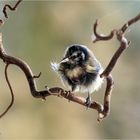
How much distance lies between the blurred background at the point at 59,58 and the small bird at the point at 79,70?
4.99ft

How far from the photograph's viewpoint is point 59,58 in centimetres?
215

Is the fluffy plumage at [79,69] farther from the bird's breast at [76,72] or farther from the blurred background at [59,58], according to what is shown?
the blurred background at [59,58]

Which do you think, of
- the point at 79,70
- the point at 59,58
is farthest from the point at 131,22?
the point at 59,58

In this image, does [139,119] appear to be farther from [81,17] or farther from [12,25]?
[12,25]

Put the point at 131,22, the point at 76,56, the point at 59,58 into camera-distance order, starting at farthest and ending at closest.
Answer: the point at 59,58
the point at 76,56
the point at 131,22

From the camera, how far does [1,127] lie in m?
2.09

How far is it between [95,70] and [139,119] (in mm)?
1466

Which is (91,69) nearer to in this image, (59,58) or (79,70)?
(79,70)

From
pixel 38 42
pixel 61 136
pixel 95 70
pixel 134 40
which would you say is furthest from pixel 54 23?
pixel 95 70

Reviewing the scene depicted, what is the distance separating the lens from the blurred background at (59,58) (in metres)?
2.16

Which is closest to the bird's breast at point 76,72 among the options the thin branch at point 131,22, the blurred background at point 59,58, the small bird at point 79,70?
the small bird at point 79,70

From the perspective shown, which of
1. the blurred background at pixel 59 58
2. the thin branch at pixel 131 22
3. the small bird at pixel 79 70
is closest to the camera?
the thin branch at pixel 131 22

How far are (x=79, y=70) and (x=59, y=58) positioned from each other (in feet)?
5.26

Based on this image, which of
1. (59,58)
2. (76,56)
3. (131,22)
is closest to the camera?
(131,22)
